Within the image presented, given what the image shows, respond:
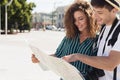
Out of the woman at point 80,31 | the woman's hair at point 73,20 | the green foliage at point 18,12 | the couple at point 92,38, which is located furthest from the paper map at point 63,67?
the green foliage at point 18,12

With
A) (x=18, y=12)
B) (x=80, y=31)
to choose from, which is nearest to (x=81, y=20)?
(x=80, y=31)

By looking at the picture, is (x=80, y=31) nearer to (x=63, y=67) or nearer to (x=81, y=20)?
(x=81, y=20)

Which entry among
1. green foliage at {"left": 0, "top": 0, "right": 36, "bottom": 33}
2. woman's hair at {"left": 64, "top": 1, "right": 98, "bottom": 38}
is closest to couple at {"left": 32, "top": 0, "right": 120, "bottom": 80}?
woman's hair at {"left": 64, "top": 1, "right": 98, "bottom": 38}

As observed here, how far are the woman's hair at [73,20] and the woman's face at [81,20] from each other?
2 centimetres

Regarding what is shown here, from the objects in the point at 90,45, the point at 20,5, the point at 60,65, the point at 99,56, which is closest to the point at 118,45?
the point at 99,56

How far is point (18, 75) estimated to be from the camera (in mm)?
10078

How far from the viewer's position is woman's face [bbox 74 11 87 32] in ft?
8.99

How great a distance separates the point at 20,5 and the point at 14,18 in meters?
1.66

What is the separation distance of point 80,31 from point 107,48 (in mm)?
544

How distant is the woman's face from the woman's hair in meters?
0.02

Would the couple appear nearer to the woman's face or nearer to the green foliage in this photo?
the woman's face

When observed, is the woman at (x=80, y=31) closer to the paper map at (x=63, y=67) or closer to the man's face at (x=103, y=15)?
the paper map at (x=63, y=67)

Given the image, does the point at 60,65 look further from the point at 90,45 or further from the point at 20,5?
the point at 20,5

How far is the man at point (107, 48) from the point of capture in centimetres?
219
